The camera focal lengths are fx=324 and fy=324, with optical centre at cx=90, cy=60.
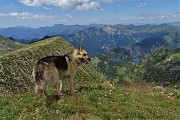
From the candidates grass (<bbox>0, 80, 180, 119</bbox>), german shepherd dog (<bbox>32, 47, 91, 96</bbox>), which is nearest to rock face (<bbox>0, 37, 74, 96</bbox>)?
german shepherd dog (<bbox>32, 47, 91, 96</bbox>)

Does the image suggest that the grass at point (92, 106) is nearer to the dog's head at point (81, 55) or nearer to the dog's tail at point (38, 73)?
the dog's tail at point (38, 73)

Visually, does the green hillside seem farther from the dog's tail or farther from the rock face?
the rock face

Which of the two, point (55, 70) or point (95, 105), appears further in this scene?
point (95, 105)

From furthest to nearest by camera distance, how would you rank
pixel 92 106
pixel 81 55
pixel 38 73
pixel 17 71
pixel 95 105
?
pixel 17 71, pixel 81 55, pixel 95 105, pixel 92 106, pixel 38 73

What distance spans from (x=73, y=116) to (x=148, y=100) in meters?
6.45

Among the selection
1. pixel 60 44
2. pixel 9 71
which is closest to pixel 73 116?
pixel 9 71

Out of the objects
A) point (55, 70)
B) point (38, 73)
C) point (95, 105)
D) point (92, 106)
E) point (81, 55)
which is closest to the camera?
point (38, 73)

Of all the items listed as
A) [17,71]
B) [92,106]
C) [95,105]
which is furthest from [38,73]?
[17,71]

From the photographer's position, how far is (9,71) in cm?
4591

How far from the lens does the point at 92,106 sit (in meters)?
17.9

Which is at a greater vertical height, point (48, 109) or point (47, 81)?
point (47, 81)

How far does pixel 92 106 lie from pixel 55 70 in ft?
9.37

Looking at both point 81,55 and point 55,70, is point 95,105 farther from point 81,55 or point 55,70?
point 81,55

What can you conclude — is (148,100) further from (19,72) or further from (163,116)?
(19,72)
